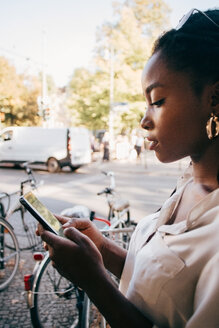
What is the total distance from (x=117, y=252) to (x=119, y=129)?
25.1 m

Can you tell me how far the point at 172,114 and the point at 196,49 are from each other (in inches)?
7.9

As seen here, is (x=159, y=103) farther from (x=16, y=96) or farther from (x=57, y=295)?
(x=16, y=96)

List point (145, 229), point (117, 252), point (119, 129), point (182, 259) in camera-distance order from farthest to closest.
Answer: point (119, 129)
point (117, 252)
point (145, 229)
point (182, 259)

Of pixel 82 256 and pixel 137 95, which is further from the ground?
pixel 137 95

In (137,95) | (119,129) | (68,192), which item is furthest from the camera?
(119,129)

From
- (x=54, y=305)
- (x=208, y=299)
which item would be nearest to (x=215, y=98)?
(x=208, y=299)

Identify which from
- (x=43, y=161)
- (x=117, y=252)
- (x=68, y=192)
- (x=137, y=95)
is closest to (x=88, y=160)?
(x=43, y=161)

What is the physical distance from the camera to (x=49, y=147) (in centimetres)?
1506

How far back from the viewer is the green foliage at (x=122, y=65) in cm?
2317

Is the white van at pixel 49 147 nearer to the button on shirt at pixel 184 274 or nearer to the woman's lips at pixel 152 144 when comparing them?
the woman's lips at pixel 152 144

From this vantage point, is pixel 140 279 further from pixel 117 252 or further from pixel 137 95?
pixel 137 95

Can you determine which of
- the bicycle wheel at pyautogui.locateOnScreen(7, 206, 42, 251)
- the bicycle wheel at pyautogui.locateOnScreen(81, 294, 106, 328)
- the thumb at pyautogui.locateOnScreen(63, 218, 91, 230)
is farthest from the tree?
the thumb at pyautogui.locateOnScreen(63, 218, 91, 230)

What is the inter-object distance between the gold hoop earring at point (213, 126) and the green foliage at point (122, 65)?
22100 millimetres

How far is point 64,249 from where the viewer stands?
36.5 inches
